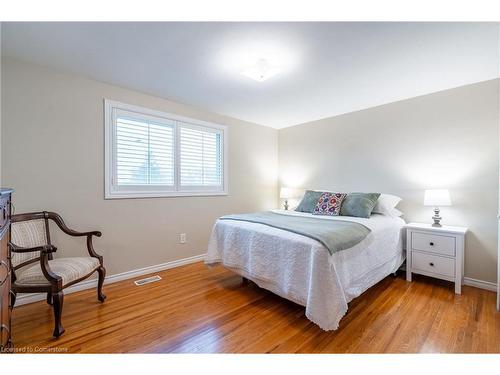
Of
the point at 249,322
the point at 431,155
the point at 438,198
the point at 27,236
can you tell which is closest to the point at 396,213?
the point at 438,198

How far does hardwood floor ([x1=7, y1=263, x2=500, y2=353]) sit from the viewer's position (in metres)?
1.50

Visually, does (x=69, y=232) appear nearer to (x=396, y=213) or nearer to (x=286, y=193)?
(x=286, y=193)

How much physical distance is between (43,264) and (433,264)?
355 centimetres

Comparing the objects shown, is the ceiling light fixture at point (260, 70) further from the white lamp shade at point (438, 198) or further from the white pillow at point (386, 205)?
the white lamp shade at point (438, 198)

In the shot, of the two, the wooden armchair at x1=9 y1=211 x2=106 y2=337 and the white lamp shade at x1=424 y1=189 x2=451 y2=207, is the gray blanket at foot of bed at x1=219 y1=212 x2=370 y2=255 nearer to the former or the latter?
the white lamp shade at x1=424 y1=189 x2=451 y2=207

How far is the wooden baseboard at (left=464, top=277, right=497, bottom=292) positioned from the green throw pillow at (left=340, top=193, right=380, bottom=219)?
1201mm

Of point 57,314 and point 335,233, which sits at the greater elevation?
point 335,233

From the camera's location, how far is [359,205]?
2.74 m

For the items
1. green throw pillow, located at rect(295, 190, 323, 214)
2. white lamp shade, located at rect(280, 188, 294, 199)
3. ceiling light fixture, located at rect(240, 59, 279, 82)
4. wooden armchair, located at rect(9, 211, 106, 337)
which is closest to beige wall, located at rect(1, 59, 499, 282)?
wooden armchair, located at rect(9, 211, 106, 337)

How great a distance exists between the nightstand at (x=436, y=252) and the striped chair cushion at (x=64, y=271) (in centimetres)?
326

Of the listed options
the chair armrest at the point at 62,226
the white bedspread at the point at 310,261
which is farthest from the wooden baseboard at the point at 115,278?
the white bedspread at the point at 310,261

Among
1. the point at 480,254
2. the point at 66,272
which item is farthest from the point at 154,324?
the point at 480,254
